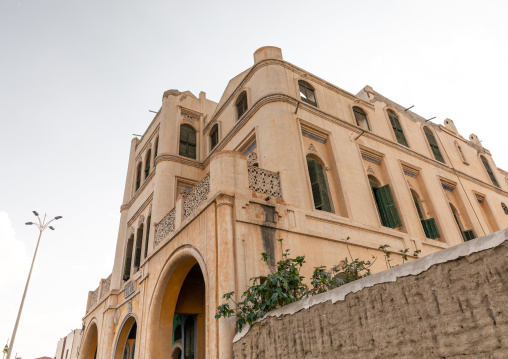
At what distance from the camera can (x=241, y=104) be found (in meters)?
12.0

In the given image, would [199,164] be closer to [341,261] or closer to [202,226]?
[202,226]

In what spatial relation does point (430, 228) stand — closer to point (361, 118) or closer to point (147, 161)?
point (361, 118)

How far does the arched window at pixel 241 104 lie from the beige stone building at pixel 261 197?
4 centimetres

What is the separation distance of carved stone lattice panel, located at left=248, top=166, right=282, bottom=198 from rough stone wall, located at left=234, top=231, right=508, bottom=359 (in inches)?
139

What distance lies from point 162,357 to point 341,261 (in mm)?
4664

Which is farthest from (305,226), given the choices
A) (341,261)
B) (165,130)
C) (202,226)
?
(165,130)

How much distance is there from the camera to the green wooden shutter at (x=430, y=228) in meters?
11.0

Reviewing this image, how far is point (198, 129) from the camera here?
47.4ft

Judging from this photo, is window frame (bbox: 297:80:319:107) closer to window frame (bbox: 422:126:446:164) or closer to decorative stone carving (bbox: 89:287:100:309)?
window frame (bbox: 422:126:446:164)

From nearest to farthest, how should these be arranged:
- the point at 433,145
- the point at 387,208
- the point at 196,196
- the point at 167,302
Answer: the point at 196,196 < the point at 167,302 < the point at 387,208 < the point at 433,145

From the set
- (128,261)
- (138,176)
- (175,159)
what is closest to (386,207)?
(175,159)

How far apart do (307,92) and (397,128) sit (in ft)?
14.4

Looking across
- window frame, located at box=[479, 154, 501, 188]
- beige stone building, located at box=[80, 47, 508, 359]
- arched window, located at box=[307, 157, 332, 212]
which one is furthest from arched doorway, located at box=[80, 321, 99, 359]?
window frame, located at box=[479, 154, 501, 188]

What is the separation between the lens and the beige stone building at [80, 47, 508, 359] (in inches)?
281
